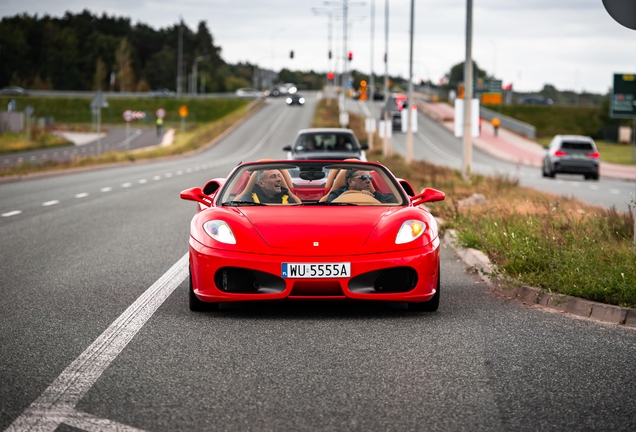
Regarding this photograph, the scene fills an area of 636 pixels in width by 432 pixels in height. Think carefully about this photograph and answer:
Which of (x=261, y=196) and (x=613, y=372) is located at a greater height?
(x=261, y=196)

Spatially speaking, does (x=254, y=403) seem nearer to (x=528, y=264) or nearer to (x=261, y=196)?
(x=261, y=196)

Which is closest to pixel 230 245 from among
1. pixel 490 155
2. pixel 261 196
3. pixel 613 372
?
pixel 261 196

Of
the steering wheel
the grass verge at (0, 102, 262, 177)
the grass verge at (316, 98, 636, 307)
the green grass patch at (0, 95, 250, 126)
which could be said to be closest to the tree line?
the green grass patch at (0, 95, 250, 126)

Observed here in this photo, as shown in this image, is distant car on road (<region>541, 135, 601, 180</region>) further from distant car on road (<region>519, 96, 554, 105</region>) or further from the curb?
distant car on road (<region>519, 96, 554, 105</region>)

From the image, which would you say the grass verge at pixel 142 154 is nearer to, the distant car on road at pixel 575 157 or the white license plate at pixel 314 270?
the distant car on road at pixel 575 157

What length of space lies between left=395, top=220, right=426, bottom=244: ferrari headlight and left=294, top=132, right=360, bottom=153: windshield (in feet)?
56.3

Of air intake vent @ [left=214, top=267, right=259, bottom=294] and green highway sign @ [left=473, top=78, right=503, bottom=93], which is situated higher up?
green highway sign @ [left=473, top=78, right=503, bottom=93]

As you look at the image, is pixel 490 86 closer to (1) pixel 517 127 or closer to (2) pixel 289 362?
(1) pixel 517 127

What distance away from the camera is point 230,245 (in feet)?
26.1

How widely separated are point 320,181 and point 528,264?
242 cm

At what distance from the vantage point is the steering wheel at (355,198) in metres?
8.91

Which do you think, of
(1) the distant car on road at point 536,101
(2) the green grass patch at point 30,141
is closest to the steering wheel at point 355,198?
(2) the green grass patch at point 30,141

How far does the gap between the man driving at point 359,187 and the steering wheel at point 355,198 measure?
0.36ft

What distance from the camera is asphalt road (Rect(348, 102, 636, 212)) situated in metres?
31.7
